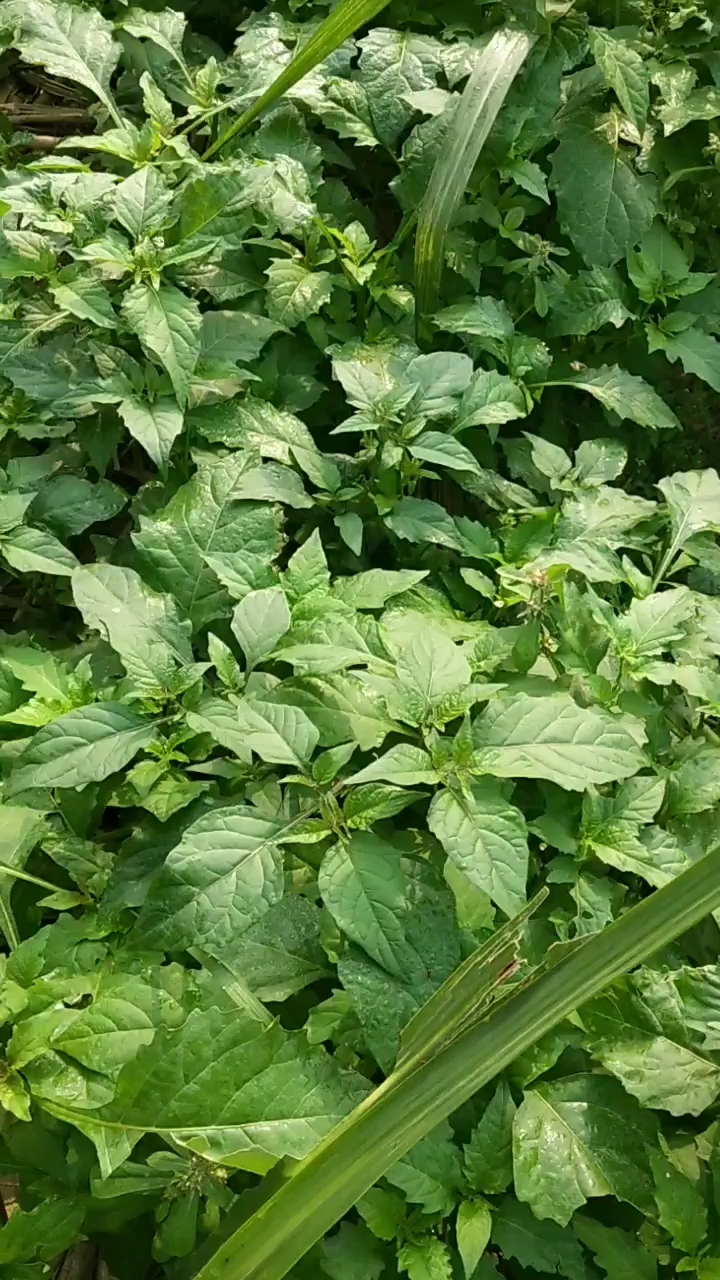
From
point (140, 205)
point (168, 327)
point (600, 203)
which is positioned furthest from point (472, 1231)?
point (600, 203)

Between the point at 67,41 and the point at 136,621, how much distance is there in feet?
2.82

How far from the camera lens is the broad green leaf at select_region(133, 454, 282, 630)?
1.07m

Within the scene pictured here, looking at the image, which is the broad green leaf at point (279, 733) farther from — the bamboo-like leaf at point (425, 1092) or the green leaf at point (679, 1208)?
the green leaf at point (679, 1208)

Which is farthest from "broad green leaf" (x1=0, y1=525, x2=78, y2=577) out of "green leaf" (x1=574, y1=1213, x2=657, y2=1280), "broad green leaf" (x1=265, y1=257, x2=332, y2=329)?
"green leaf" (x1=574, y1=1213, x2=657, y2=1280)

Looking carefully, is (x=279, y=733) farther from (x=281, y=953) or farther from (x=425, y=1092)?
(x=425, y=1092)

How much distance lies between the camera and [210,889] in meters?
0.85

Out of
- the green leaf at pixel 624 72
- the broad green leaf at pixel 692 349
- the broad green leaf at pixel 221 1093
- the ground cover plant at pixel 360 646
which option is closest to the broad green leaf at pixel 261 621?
the ground cover plant at pixel 360 646

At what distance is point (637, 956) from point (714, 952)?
1.13 feet

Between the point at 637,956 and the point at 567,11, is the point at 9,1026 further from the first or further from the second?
the point at 567,11

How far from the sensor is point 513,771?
909 millimetres

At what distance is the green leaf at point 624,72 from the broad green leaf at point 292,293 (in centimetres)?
52

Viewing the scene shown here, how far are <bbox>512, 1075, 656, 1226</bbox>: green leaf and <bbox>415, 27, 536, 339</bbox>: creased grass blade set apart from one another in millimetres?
944

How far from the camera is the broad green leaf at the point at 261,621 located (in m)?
0.98

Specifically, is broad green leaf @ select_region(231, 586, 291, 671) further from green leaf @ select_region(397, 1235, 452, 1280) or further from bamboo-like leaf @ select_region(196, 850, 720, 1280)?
green leaf @ select_region(397, 1235, 452, 1280)
